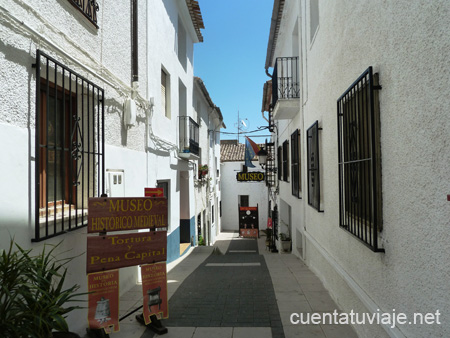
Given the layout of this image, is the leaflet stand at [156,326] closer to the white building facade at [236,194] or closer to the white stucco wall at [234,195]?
the white building facade at [236,194]

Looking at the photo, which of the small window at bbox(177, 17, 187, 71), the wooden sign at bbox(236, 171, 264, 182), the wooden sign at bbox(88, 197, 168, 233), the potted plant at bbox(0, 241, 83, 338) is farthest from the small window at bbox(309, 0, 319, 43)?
the wooden sign at bbox(236, 171, 264, 182)

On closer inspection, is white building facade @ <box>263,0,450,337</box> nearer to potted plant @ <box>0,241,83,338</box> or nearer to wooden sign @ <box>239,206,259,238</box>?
potted plant @ <box>0,241,83,338</box>

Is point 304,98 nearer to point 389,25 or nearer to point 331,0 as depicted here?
point 331,0

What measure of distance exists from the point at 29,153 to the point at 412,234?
345 centimetres

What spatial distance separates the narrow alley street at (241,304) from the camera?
399 cm

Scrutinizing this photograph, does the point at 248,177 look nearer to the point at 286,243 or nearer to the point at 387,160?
the point at 286,243

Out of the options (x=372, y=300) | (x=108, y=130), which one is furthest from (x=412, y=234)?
(x=108, y=130)

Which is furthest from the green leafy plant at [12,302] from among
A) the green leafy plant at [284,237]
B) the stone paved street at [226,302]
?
the green leafy plant at [284,237]

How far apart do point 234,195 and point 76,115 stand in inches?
950

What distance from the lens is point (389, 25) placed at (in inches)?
115

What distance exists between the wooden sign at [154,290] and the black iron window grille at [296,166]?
5.46 meters

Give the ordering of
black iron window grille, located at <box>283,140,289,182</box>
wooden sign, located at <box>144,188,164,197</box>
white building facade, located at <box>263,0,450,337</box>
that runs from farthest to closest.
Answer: black iron window grille, located at <box>283,140,289,182</box>, wooden sign, located at <box>144,188,164,197</box>, white building facade, located at <box>263,0,450,337</box>

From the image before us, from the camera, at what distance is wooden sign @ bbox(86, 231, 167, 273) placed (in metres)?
3.68

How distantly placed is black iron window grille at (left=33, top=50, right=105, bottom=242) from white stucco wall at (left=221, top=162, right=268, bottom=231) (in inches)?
912
